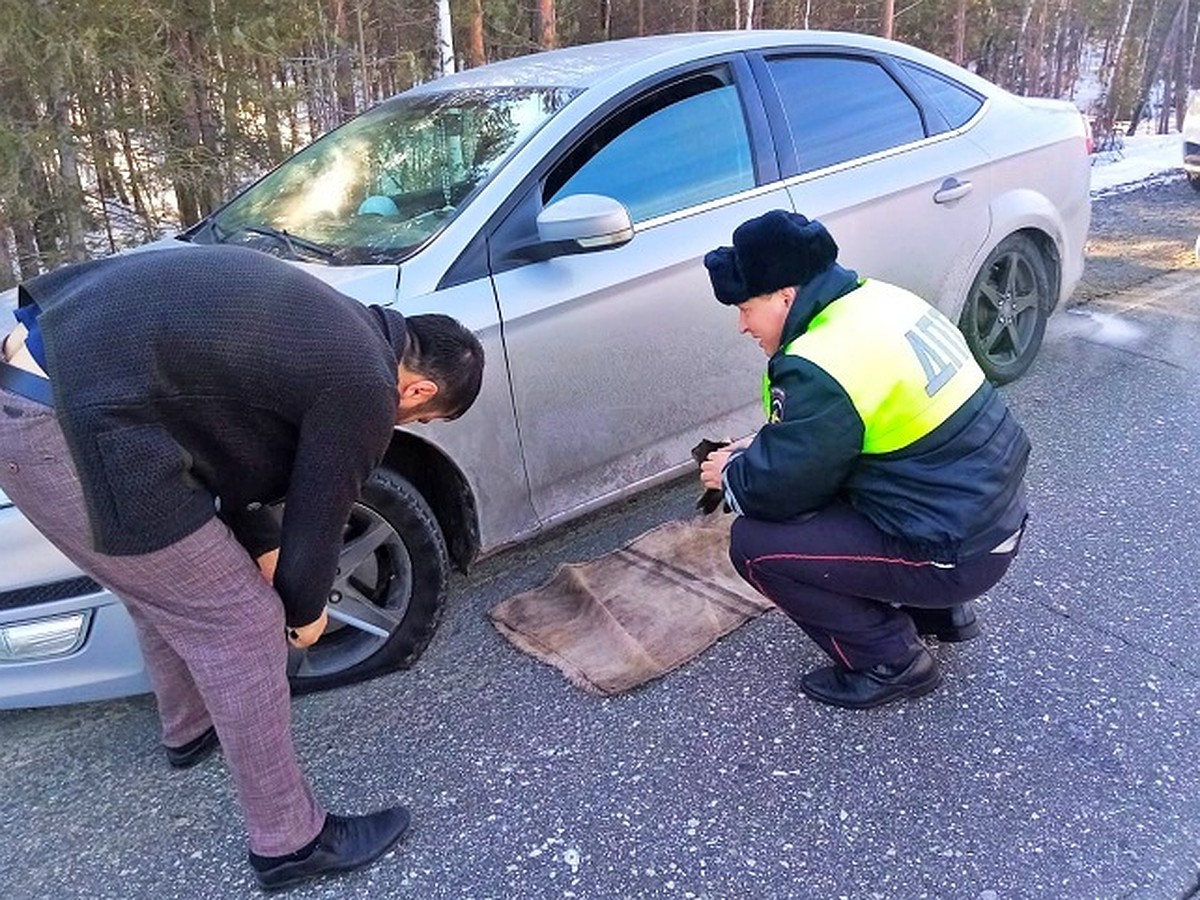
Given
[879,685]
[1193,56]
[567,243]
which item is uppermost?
[567,243]

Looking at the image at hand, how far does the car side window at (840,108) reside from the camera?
3.52 metres

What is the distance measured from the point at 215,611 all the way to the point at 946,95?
3.51 m

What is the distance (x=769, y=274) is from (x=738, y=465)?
1.50 ft

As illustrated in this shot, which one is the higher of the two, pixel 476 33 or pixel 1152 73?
pixel 476 33

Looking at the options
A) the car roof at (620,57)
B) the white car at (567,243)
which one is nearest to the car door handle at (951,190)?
the white car at (567,243)

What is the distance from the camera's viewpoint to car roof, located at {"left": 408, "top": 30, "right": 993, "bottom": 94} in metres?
3.23

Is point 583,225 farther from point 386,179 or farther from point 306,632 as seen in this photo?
point 306,632

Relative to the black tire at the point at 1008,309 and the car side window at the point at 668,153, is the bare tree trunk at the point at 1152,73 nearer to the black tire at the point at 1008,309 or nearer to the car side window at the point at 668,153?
the black tire at the point at 1008,309

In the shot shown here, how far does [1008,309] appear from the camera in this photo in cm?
433

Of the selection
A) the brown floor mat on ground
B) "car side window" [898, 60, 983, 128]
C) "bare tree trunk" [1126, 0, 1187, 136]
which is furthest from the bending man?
"bare tree trunk" [1126, 0, 1187, 136]

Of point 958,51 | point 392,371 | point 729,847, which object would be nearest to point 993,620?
point 729,847

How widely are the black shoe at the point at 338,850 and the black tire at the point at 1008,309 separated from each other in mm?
3079

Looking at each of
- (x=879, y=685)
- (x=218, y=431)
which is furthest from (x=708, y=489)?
(x=218, y=431)

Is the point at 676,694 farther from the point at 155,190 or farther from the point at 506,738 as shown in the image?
the point at 155,190
